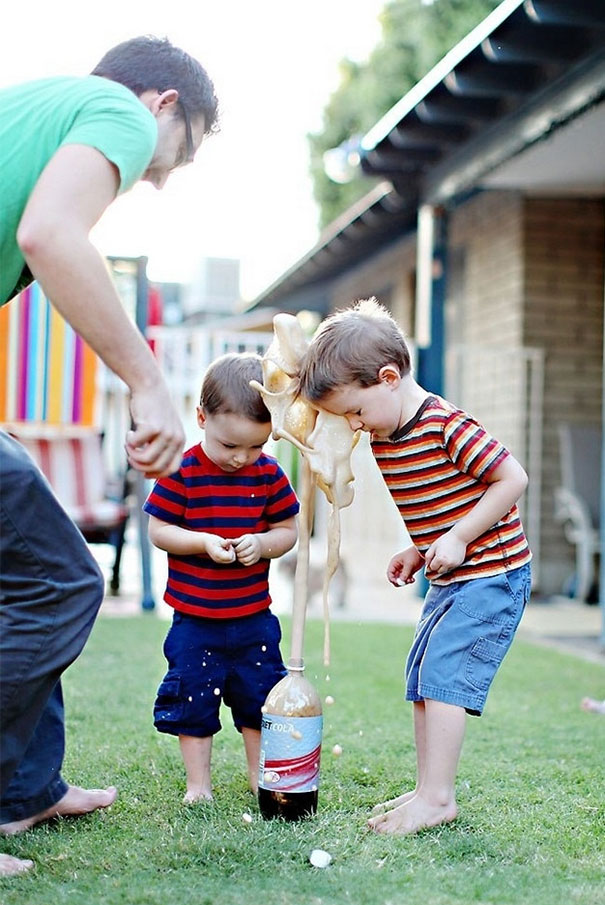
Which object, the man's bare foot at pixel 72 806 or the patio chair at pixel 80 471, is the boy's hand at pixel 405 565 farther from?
the patio chair at pixel 80 471

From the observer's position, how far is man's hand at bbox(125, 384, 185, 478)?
1.89m

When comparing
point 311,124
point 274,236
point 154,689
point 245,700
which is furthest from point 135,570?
point 274,236

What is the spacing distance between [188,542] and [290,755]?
1.75ft

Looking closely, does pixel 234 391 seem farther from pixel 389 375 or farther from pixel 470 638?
pixel 470 638

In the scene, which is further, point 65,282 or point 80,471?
point 80,471

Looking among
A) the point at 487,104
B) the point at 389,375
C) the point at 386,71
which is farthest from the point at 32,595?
the point at 386,71

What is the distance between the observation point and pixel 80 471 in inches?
280

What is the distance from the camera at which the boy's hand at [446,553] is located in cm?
246

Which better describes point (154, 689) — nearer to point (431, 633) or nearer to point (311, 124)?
point (431, 633)

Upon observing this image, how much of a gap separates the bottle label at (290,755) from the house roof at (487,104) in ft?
12.3

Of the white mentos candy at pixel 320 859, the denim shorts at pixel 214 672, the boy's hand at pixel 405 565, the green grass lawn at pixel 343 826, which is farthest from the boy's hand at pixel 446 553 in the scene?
the white mentos candy at pixel 320 859

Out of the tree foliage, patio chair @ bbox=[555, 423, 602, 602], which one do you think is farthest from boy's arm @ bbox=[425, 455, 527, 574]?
the tree foliage

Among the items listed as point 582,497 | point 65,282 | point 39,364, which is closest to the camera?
point 65,282

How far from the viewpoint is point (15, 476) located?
206 cm
